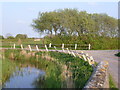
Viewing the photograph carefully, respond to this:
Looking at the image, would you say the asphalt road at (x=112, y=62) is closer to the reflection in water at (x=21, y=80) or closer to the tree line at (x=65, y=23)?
the reflection in water at (x=21, y=80)

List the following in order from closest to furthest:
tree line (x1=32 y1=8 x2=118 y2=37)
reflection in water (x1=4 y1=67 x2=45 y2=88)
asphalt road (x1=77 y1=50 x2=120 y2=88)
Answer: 1. reflection in water (x1=4 y1=67 x2=45 y2=88)
2. asphalt road (x1=77 y1=50 x2=120 y2=88)
3. tree line (x1=32 y1=8 x2=118 y2=37)

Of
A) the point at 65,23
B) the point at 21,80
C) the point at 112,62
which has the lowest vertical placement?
the point at 21,80

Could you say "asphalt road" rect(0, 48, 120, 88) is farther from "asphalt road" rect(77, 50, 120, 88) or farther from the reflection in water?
the reflection in water

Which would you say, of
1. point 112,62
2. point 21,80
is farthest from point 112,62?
point 21,80

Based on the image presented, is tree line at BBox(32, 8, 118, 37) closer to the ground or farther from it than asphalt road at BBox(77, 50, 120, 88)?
farther from it

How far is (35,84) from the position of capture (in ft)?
27.0

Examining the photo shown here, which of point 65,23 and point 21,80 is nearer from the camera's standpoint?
point 21,80

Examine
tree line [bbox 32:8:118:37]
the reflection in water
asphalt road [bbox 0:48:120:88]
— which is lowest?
the reflection in water

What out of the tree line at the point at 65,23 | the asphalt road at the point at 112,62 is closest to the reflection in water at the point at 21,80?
the asphalt road at the point at 112,62

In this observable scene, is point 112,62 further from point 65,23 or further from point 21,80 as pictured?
point 65,23

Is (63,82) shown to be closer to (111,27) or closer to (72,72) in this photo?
(72,72)

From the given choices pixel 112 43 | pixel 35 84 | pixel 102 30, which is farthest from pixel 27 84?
pixel 102 30

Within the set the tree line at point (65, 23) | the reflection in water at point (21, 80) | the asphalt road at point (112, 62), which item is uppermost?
the tree line at point (65, 23)

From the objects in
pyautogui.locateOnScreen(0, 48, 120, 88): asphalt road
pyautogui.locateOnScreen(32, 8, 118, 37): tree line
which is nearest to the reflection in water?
pyautogui.locateOnScreen(0, 48, 120, 88): asphalt road
